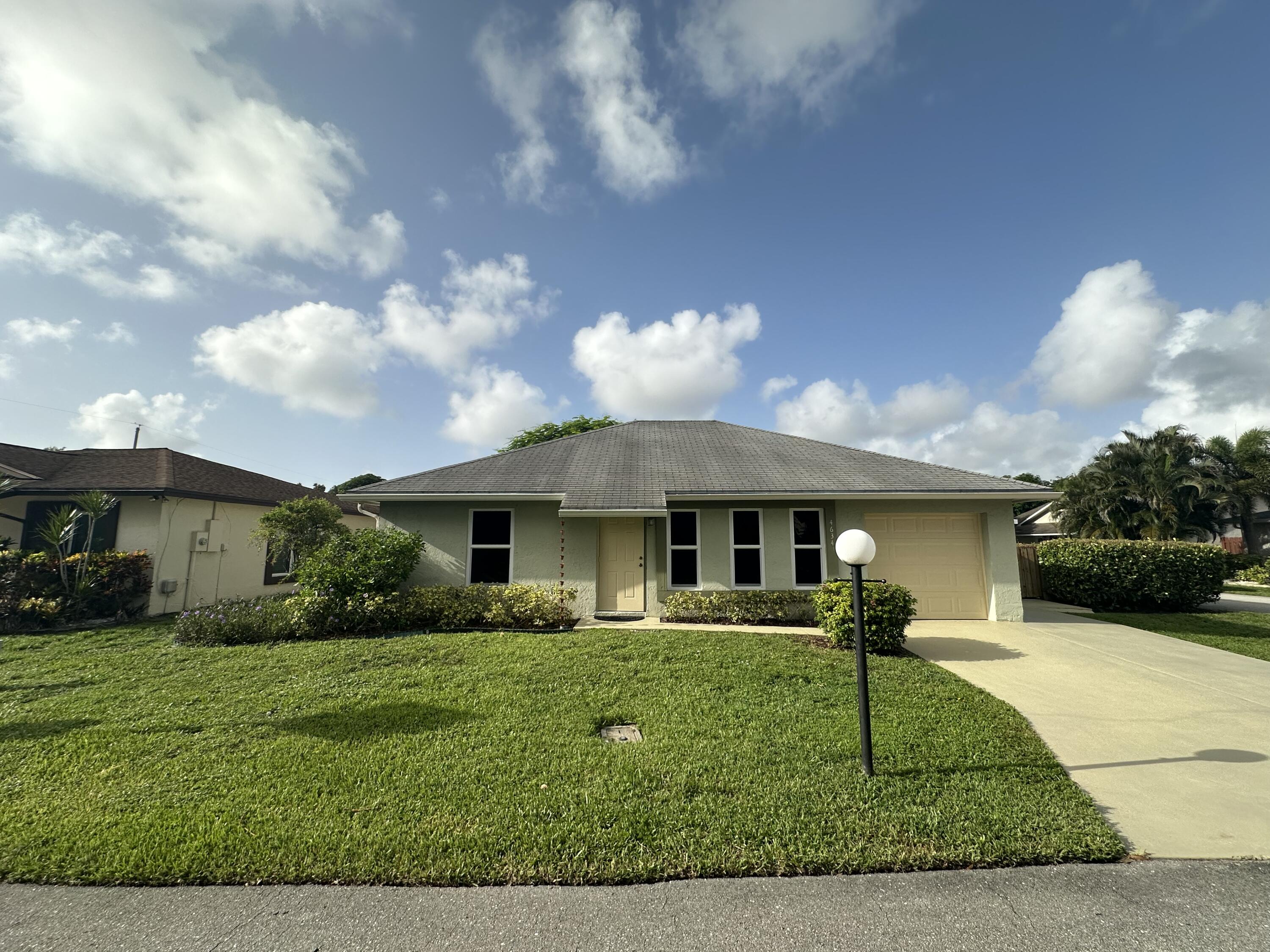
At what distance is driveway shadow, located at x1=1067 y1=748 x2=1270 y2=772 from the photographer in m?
4.29

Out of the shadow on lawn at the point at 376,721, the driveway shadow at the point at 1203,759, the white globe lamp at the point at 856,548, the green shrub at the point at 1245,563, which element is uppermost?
the white globe lamp at the point at 856,548

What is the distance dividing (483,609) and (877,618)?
690cm

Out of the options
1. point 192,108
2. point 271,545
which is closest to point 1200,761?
point 192,108

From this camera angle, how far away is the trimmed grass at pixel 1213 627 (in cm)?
866

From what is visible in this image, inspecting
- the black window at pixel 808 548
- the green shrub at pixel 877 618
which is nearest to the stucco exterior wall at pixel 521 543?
the black window at pixel 808 548

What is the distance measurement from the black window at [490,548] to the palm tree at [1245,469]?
33.4m

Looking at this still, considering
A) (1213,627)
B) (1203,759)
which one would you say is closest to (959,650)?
(1203,759)

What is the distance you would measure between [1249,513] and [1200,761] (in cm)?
3499

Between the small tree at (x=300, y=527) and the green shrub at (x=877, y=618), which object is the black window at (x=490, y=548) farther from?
the green shrub at (x=877, y=618)

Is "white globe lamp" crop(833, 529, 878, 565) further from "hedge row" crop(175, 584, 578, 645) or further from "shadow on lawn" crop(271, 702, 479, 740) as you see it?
"hedge row" crop(175, 584, 578, 645)

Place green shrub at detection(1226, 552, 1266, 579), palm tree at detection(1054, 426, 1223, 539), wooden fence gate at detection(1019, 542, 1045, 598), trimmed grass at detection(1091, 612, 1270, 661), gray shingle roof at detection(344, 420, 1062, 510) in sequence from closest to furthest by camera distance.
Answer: trimmed grass at detection(1091, 612, 1270, 661) < gray shingle roof at detection(344, 420, 1062, 510) < wooden fence gate at detection(1019, 542, 1045, 598) < green shrub at detection(1226, 552, 1266, 579) < palm tree at detection(1054, 426, 1223, 539)

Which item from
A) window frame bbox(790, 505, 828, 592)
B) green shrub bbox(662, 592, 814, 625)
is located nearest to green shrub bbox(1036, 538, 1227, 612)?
window frame bbox(790, 505, 828, 592)

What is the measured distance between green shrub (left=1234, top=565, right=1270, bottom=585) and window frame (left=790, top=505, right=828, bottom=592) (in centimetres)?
2445

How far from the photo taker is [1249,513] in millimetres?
26578
